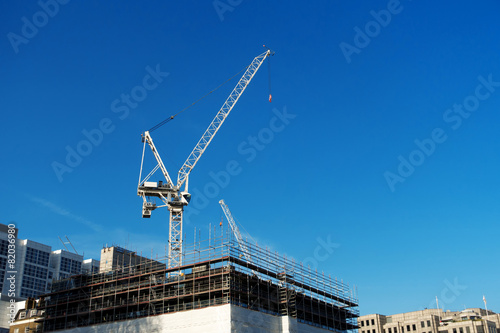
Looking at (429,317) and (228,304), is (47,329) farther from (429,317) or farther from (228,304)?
(429,317)

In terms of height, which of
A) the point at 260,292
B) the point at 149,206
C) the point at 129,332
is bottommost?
the point at 129,332

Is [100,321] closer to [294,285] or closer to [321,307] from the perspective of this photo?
[294,285]

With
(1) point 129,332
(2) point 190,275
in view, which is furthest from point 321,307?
(1) point 129,332

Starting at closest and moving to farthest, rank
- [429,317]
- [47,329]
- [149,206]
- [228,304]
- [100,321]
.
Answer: [228,304]
[100,321]
[47,329]
[149,206]
[429,317]

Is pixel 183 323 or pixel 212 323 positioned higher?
pixel 183 323

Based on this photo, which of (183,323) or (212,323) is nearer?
(212,323)

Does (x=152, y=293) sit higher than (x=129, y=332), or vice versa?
(x=152, y=293)

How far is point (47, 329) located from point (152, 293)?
27.4 m

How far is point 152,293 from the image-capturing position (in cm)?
8894

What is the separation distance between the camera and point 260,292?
88.5 metres

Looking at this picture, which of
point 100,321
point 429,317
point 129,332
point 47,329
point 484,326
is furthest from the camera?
point 429,317

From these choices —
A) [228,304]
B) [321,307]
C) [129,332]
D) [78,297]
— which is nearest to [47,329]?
[78,297]

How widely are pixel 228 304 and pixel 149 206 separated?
52.1 meters

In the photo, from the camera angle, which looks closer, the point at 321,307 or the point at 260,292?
the point at 260,292
